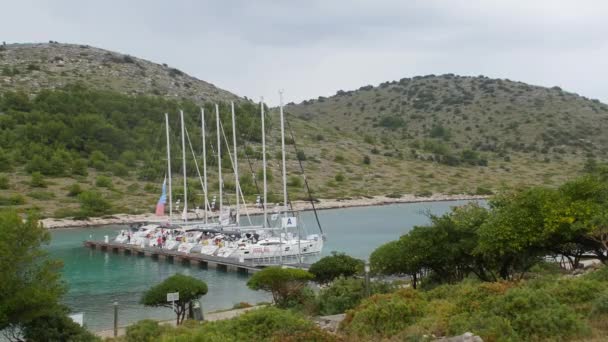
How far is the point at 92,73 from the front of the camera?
447ft

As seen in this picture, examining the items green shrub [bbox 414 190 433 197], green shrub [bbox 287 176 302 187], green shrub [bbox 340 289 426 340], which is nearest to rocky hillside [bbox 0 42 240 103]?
green shrub [bbox 287 176 302 187]

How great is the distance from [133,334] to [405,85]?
184068 mm

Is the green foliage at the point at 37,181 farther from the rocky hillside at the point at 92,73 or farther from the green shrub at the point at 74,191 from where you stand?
the rocky hillside at the point at 92,73

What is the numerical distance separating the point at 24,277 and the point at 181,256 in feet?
106

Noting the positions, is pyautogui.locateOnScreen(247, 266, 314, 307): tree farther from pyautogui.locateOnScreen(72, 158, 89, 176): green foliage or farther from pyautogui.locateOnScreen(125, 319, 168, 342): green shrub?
pyautogui.locateOnScreen(72, 158, 89, 176): green foliage

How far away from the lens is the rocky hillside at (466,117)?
134125mm

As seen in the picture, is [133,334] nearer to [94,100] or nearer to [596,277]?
[596,277]

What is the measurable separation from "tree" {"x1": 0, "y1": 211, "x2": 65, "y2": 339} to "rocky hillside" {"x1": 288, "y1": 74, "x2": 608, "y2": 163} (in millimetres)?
112166

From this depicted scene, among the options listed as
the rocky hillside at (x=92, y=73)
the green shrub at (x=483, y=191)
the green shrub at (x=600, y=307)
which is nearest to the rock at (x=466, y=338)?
the green shrub at (x=600, y=307)

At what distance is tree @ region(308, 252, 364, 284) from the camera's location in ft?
89.5

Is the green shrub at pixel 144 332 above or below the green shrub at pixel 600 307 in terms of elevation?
below

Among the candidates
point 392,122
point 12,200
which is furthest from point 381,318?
point 392,122

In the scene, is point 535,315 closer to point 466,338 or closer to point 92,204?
point 466,338

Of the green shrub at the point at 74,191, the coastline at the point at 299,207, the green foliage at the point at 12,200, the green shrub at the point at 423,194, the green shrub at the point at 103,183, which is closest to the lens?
the green foliage at the point at 12,200
